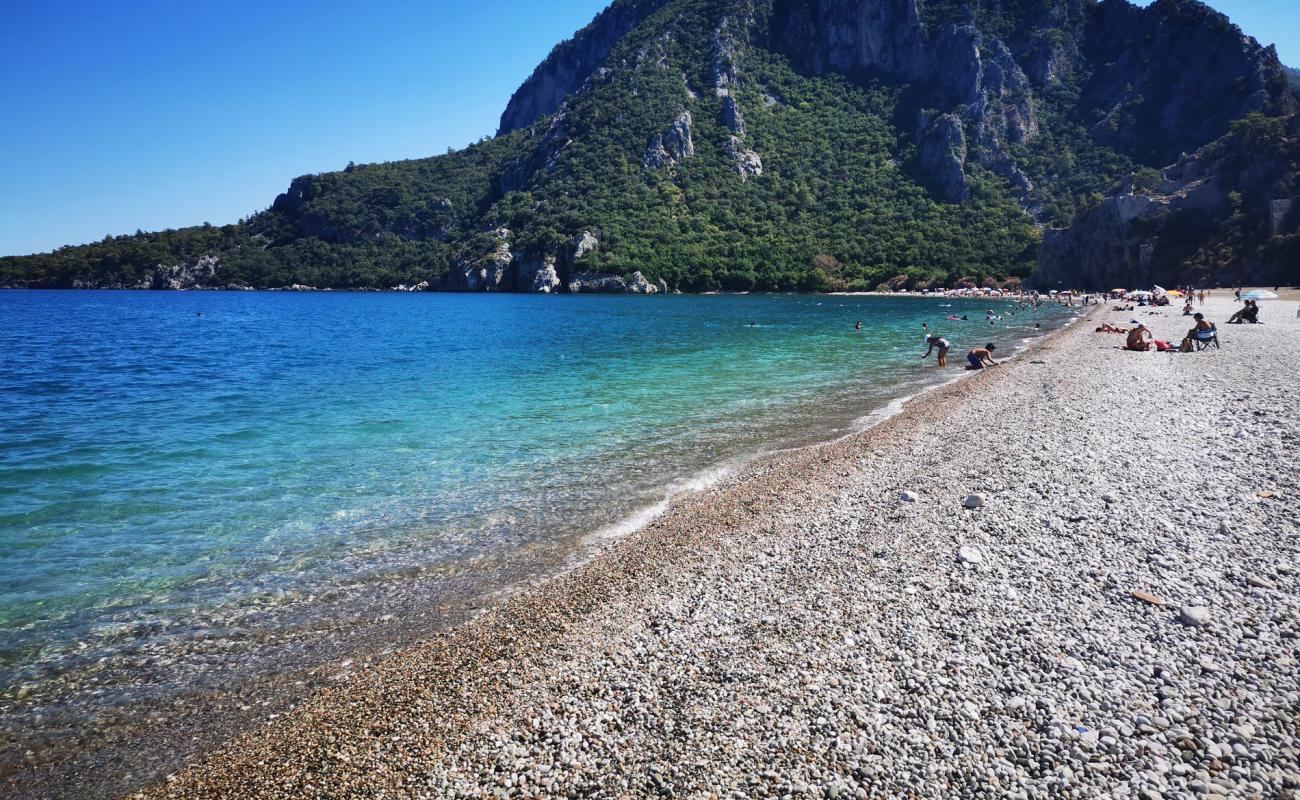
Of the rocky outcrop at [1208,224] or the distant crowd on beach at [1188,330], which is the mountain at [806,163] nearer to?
the rocky outcrop at [1208,224]

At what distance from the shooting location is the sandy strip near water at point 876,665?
4.46 meters

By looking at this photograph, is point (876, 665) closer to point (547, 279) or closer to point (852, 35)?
point (547, 279)

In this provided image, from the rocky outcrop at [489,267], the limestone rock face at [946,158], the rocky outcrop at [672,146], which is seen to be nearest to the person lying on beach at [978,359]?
the limestone rock face at [946,158]

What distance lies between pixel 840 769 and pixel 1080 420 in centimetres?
1386

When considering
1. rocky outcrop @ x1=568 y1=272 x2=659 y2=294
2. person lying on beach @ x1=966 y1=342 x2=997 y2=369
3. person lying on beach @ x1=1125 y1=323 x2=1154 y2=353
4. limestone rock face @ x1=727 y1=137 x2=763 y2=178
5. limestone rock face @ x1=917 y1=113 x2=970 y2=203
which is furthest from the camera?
limestone rock face @ x1=727 y1=137 x2=763 y2=178

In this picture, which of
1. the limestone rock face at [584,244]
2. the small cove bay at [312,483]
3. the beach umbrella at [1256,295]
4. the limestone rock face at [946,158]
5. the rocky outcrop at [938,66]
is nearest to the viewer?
the small cove bay at [312,483]

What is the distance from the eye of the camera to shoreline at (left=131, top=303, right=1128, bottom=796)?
5.21 m

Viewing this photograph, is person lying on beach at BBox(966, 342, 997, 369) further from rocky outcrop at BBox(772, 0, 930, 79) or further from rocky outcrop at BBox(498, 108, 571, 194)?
rocky outcrop at BBox(772, 0, 930, 79)

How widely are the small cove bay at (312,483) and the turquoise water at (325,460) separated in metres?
0.06

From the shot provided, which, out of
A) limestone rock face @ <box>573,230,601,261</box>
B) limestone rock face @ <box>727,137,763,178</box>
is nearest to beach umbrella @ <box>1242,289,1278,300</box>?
limestone rock face @ <box>573,230,601,261</box>

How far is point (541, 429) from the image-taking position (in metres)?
17.4

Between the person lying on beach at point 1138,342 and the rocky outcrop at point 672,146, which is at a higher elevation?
the rocky outcrop at point 672,146

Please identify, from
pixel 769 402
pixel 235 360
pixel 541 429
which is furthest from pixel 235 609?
pixel 235 360

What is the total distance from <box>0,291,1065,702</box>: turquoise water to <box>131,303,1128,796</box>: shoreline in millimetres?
1206
